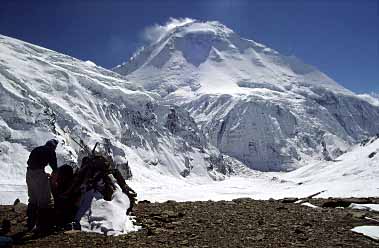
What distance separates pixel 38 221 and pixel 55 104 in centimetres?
16034

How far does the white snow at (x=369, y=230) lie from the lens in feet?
45.7

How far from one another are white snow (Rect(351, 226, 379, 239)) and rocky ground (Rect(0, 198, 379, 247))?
24 centimetres

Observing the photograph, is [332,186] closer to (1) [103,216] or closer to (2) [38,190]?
(1) [103,216]

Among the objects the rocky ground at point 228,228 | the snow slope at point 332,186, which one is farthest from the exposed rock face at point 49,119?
the rocky ground at point 228,228

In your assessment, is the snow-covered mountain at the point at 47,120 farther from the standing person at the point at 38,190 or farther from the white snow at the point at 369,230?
the white snow at the point at 369,230

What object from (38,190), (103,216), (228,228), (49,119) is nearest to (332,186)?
(228,228)

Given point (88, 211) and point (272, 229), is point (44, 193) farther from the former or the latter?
point (272, 229)

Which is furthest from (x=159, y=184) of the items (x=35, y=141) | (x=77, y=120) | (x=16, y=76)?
(x=16, y=76)

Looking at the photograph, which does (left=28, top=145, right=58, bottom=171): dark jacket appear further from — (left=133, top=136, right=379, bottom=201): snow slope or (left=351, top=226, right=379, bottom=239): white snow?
(left=133, top=136, right=379, bottom=201): snow slope

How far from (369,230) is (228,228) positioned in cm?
410

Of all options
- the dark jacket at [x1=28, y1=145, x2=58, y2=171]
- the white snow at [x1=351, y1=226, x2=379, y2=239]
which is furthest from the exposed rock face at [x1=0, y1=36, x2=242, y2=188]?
the white snow at [x1=351, y1=226, x2=379, y2=239]

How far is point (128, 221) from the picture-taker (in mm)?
15609

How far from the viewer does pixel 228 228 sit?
15.0 m

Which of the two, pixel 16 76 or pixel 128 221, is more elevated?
pixel 16 76
